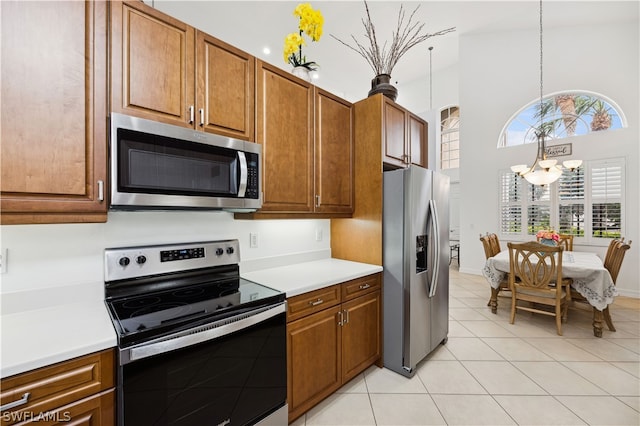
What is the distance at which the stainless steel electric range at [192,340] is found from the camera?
40.6 inches

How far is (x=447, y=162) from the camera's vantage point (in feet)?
24.2

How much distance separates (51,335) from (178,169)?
848 millimetres

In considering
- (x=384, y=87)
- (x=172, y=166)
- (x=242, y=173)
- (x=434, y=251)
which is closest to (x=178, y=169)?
(x=172, y=166)

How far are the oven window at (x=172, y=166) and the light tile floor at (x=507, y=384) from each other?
1.59 metres

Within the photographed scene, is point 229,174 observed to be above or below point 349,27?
below

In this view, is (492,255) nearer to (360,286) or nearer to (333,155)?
(360,286)

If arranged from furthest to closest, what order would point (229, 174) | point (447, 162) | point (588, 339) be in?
1. point (447, 162)
2. point (588, 339)
3. point (229, 174)

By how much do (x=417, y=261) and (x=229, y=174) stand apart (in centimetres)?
166

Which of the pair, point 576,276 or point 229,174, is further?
point 576,276

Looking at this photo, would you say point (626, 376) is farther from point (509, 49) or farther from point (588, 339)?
point (509, 49)

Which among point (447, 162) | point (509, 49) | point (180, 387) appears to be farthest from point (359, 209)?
point (447, 162)

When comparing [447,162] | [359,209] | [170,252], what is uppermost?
[447,162]

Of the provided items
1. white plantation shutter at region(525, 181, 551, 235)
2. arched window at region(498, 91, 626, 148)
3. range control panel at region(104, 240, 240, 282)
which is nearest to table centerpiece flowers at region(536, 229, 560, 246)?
white plantation shutter at region(525, 181, 551, 235)

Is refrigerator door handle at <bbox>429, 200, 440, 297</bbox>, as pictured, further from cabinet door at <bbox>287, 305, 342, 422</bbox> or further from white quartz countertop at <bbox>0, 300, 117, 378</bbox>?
white quartz countertop at <bbox>0, 300, 117, 378</bbox>
